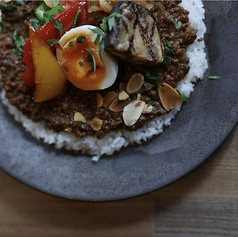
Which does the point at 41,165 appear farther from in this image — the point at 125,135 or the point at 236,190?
the point at 236,190

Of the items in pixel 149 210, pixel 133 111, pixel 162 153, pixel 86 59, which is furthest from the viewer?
pixel 149 210

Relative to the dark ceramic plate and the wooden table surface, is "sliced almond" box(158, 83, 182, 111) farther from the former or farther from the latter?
the wooden table surface

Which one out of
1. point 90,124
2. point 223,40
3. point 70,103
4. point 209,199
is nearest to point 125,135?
point 90,124

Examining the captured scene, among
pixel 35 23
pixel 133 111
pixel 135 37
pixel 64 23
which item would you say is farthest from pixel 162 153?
pixel 35 23

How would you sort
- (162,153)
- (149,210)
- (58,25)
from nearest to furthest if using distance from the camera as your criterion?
1. (58,25)
2. (162,153)
3. (149,210)

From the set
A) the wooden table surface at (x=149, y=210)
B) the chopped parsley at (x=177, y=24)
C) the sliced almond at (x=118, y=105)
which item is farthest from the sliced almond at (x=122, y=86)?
the wooden table surface at (x=149, y=210)

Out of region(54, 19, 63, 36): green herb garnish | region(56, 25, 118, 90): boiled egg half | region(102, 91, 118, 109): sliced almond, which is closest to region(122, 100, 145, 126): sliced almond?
region(102, 91, 118, 109): sliced almond

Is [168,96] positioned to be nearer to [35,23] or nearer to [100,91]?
[100,91]
